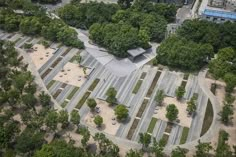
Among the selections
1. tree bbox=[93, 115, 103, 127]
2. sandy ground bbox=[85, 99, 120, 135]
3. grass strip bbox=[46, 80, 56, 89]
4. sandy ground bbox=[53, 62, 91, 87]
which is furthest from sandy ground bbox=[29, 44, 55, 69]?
tree bbox=[93, 115, 103, 127]

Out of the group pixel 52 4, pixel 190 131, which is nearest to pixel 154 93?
pixel 190 131

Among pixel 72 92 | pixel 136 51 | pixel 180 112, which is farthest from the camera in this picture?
pixel 136 51

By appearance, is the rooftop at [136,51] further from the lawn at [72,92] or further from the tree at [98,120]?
the tree at [98,120]

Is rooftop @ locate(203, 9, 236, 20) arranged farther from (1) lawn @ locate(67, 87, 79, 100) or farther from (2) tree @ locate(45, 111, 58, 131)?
(2) tree @ locate(45, 111, 58, 131)

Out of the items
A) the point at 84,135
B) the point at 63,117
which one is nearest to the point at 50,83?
the point at 63,117

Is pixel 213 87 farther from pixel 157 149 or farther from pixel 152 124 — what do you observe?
pixel 157 149

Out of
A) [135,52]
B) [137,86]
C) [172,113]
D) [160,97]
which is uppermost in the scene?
[172,113]
